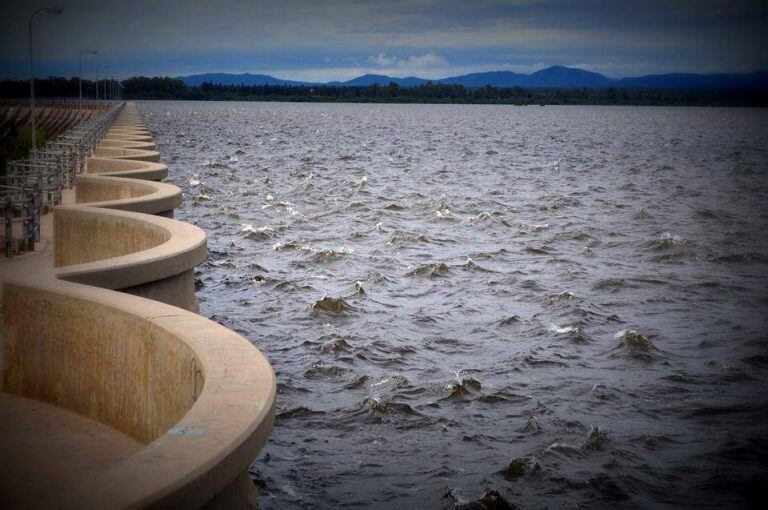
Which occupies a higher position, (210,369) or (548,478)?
(210,369)

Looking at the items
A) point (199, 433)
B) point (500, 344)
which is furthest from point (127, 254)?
point (199, 433)

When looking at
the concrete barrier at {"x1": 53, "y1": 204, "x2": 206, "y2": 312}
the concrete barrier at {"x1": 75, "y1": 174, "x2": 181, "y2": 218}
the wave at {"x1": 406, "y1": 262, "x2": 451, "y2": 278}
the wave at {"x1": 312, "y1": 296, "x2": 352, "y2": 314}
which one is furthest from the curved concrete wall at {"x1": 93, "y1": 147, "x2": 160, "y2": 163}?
the concrete barrier at {"x1": 53, "y1": 204, "x2": 206, "y2": 312}

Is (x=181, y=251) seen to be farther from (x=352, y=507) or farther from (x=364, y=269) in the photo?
(x=364, y=269)

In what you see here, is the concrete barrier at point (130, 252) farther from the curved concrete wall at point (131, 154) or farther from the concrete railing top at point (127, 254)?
the curved concrete wall at point (131, 154)

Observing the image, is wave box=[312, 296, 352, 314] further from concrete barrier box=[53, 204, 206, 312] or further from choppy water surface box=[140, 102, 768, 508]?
concrete barrier box=[53, 204, 206, 312]

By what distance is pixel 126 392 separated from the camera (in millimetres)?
6988

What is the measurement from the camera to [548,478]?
27.1 feet

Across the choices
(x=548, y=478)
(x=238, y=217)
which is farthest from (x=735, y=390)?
(x=238, y=217)

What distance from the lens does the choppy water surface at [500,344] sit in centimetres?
835

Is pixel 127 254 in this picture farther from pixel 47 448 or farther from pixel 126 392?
pixel 47 448

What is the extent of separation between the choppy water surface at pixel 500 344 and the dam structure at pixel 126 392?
5.86 ft

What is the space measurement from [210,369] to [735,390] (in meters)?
7.81

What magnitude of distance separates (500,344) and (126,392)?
698cm

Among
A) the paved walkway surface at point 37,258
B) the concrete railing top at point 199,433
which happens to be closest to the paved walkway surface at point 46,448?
the concrete railing top at point 199,433
